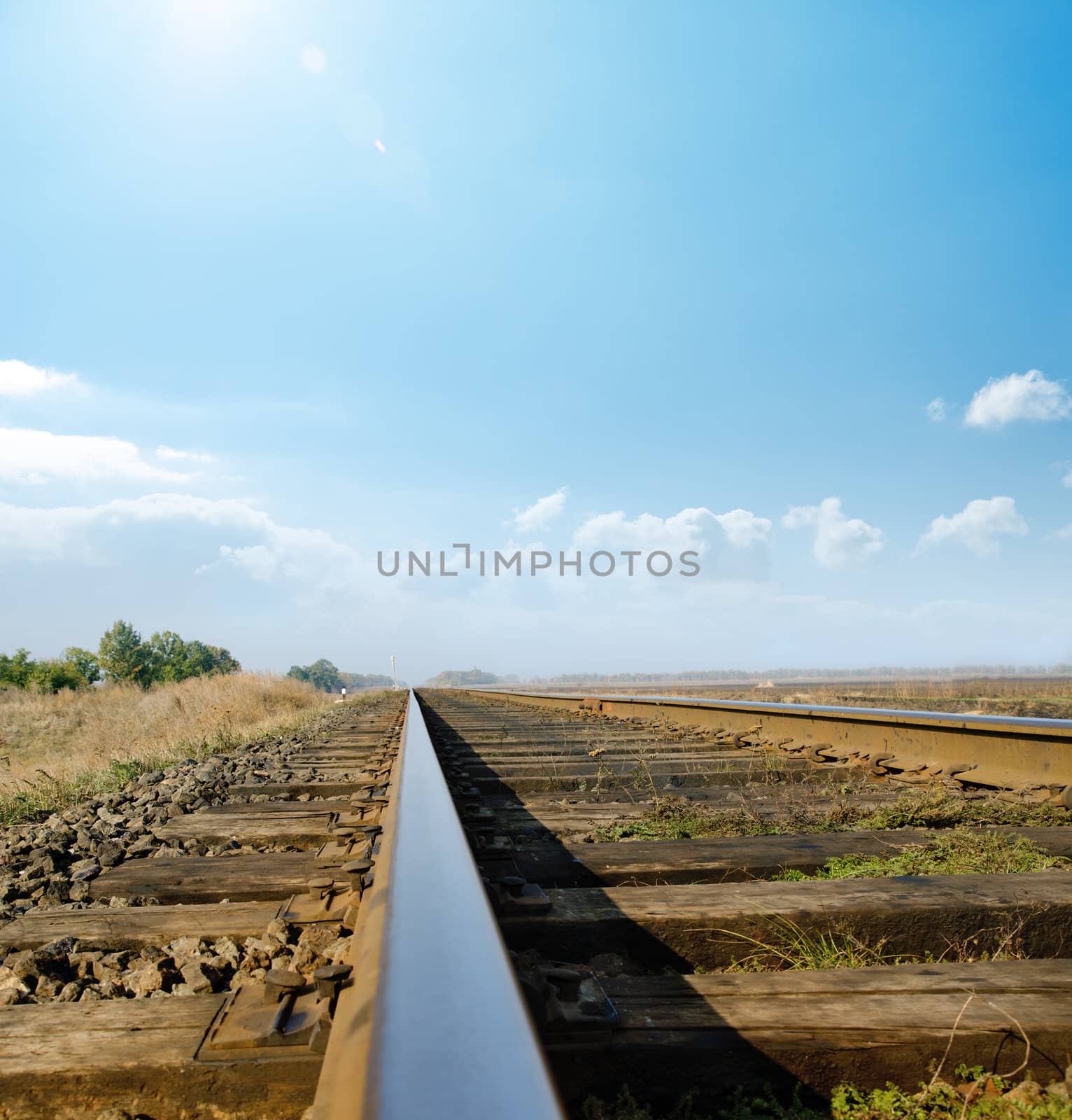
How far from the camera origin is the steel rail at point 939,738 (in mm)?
3277

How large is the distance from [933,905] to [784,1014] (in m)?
0.69

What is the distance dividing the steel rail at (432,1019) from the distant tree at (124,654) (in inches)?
2200

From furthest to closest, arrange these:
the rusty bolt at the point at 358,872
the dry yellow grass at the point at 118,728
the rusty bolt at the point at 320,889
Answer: the dry yellow grass at the point at 118,728
the rusty bolt at the point at 320,889
the rusty bolt at the point at 358,872

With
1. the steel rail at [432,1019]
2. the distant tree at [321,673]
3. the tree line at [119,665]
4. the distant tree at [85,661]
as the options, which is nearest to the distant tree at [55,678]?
the tree line at [119,665]

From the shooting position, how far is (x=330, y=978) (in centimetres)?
107

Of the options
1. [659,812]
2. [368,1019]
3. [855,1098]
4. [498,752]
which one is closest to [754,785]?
[659,812]

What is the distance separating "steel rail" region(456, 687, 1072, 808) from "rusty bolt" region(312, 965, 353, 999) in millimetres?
2945

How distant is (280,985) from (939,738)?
3778 mm

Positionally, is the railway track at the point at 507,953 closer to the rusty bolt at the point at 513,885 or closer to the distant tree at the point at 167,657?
the rusty bolt at the point at 513,885

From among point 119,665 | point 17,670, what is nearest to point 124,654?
point 119,665

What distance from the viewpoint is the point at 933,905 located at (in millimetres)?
1614

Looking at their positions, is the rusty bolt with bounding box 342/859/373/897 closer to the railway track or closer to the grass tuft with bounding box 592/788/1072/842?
the railway track

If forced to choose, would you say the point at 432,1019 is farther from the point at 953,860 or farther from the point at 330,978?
the point at 953,860

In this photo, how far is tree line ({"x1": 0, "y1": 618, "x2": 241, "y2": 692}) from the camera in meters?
30.5
